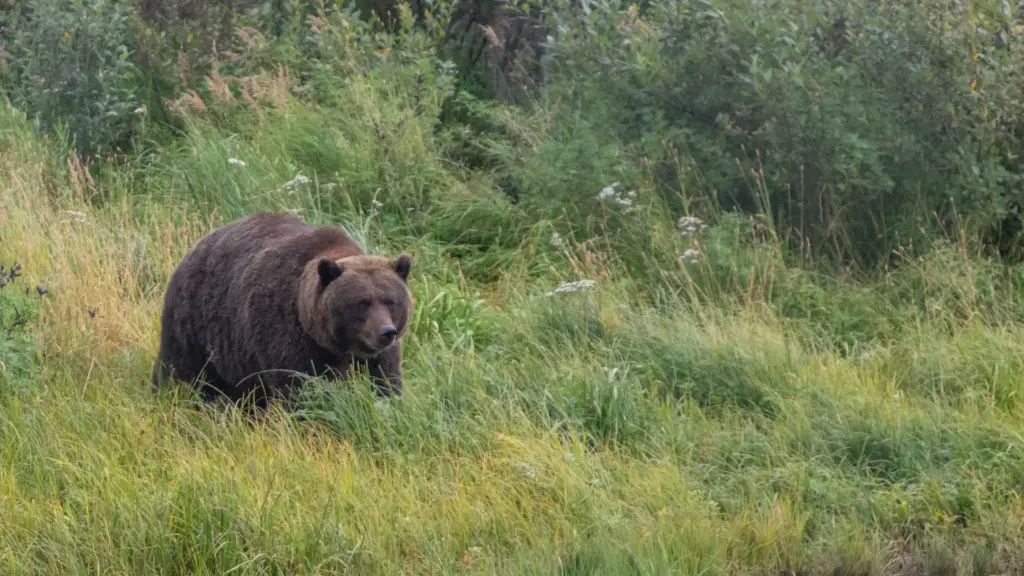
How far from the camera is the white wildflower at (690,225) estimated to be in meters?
7.15

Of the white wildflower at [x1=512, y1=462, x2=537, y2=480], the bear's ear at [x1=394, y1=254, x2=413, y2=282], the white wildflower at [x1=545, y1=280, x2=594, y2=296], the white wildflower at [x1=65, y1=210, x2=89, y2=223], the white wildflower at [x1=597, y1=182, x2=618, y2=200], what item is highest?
the bear's ear at [x1=394, y1=254, x2=413, y2=282]

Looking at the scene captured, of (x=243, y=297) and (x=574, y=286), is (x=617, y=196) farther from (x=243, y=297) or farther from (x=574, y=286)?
(x=243, y=297)

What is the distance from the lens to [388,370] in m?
5.68

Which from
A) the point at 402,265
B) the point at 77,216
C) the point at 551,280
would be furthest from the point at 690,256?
the point at 77,216

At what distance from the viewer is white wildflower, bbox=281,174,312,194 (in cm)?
784

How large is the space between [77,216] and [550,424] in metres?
4.16

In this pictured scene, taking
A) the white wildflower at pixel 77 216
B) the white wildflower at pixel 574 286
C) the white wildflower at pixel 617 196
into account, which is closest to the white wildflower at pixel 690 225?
the white wildflower at pixel 617 196

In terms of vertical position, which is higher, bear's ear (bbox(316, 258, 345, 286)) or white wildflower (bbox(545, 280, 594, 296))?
bear's ear (bbox(316, 258, 345, 286))

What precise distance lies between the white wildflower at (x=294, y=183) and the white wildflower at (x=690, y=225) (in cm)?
239

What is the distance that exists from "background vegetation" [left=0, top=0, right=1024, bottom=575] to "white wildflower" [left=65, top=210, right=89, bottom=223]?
6 cm

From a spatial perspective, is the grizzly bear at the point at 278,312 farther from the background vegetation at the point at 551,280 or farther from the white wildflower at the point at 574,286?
the white wildflower at the point at 574,286

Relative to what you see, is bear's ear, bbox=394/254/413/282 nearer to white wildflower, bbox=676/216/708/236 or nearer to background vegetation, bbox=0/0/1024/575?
background vegetation, bbox=0/0/1024/575

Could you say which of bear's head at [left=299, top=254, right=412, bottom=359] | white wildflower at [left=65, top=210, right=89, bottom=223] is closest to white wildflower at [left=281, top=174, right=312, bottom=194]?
white wildflower at [left=65, top=210, right=89, bottom=223]

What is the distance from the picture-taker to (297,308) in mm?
5668
